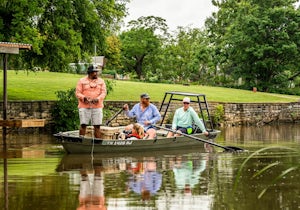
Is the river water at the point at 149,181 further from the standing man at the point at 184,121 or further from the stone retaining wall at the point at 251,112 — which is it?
the stone retaining wall at the point at 251,112

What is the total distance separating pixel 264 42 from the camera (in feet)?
182

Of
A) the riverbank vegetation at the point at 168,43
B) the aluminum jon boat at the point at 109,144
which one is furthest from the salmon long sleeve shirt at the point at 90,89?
the riverbank vegetation at the point at 168,43

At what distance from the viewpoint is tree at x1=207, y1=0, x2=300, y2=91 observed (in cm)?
5456

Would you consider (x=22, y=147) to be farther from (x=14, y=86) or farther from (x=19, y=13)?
(x=14, y=86)

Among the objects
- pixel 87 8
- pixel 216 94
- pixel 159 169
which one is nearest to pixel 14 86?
pixel 87 8

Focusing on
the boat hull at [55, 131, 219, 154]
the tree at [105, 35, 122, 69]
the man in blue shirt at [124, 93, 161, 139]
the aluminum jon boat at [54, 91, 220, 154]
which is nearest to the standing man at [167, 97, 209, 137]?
the aluminum jon boat at [54, 91, 220, 154]

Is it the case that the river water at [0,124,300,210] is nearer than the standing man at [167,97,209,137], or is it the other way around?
the river water at [0,124,300,210]

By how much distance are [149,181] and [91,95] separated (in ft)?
16.0

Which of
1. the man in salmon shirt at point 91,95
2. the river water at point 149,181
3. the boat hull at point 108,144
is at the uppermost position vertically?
the man in salmon shirt at point 91,95

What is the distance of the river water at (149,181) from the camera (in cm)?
1038

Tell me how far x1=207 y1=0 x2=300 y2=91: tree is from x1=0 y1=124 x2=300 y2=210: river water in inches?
1408

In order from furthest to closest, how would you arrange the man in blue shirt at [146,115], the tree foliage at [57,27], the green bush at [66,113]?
the green bush at [66,113], the tree foliage at [57,27], the man in blue shirt at [146,115]

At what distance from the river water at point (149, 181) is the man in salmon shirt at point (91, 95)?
3.38 ft

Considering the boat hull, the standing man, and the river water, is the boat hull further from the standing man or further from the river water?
the standing man
